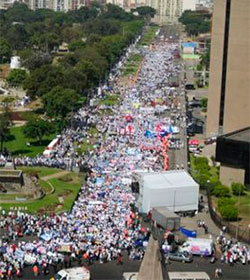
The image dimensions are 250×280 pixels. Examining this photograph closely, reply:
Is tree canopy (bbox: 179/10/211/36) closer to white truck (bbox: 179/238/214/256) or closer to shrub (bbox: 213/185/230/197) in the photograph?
shrub (bbox: 213/185/230/197)

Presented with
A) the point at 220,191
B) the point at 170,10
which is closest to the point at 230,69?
the point at 220,191

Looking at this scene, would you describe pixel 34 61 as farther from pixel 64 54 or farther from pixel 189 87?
pixel 64 54

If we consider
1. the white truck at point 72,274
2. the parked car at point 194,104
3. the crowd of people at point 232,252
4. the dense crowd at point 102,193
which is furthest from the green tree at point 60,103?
the white truck at point 72,274

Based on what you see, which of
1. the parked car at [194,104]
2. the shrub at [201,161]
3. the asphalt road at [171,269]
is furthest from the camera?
the parked car at [194,104]

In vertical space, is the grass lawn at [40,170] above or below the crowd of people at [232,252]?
above

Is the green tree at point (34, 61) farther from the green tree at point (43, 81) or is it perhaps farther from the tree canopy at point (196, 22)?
the tree canopy at point (196, 22)

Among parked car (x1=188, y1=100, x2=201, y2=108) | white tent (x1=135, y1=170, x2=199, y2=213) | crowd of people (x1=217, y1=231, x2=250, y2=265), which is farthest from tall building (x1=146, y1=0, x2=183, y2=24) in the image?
crowd of people (x1=217, y1=231, x2=250, y2=265)
